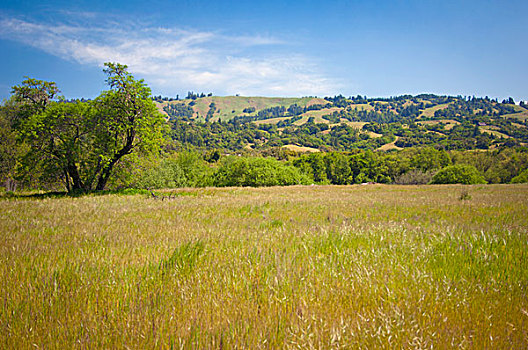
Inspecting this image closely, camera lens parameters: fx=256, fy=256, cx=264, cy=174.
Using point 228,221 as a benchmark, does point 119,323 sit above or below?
above

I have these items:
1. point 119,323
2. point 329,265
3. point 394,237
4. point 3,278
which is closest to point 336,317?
point 329,265

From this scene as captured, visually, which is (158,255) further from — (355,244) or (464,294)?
(464,294)

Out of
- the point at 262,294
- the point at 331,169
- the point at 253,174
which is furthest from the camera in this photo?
the point at 331,169

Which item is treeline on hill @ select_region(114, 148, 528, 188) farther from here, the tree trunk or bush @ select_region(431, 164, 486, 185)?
the tree trunk

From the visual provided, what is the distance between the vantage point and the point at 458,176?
80.9 m

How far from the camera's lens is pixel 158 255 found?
13.6 ft

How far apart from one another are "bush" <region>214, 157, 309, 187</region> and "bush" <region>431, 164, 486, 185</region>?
5102cm

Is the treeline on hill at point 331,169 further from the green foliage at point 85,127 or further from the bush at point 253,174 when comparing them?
the green foliage at point 85,127

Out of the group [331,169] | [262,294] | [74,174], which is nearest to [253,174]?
[74,174]

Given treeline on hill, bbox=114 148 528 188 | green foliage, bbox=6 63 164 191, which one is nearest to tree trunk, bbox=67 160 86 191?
green foliage, bbox=6 63 164 191

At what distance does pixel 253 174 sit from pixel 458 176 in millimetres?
67072

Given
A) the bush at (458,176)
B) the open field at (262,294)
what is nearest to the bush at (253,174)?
the bush at (458,176)

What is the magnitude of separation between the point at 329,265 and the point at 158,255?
8.82 feet

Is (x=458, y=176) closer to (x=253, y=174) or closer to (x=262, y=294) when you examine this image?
(x=253, y=174)
